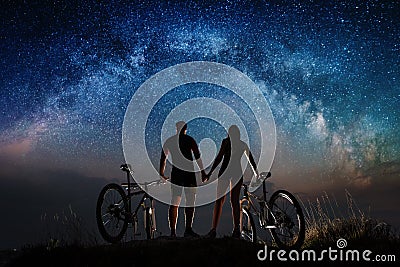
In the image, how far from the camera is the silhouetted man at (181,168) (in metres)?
9.11

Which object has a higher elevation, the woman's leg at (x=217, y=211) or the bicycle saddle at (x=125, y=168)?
the bicycle saddle at (x=125, y=168)

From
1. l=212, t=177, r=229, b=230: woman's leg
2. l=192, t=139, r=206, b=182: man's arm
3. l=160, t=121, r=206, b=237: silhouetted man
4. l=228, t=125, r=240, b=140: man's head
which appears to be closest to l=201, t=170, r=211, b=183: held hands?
l=160, t=121, r=206, b=237: silhouetted man

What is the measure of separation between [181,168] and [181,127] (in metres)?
0.95

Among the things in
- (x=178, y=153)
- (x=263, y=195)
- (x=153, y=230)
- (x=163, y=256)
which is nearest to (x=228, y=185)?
(x=263, y=195)

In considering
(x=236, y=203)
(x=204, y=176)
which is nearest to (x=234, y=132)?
(x=204, y=176)

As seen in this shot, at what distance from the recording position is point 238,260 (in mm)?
6480

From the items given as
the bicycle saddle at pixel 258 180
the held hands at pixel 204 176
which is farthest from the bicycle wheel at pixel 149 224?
the bicycle saddle at pixel 258 180

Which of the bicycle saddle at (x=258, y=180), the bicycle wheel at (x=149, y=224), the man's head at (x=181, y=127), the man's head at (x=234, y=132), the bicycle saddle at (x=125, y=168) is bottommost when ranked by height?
the bicycle wheel at (x=149, y=224)

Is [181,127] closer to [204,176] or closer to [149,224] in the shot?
[204,176]

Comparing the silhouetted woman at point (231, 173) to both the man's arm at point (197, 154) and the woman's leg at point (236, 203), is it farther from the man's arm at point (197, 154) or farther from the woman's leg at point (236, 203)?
the man's arm at point (197, 154)

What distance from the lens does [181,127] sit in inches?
369

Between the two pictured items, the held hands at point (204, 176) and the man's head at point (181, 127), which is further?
the man's head at point (181, 127)

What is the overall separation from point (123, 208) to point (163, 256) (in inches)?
96.8

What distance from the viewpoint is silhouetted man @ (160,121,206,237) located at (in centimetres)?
911
